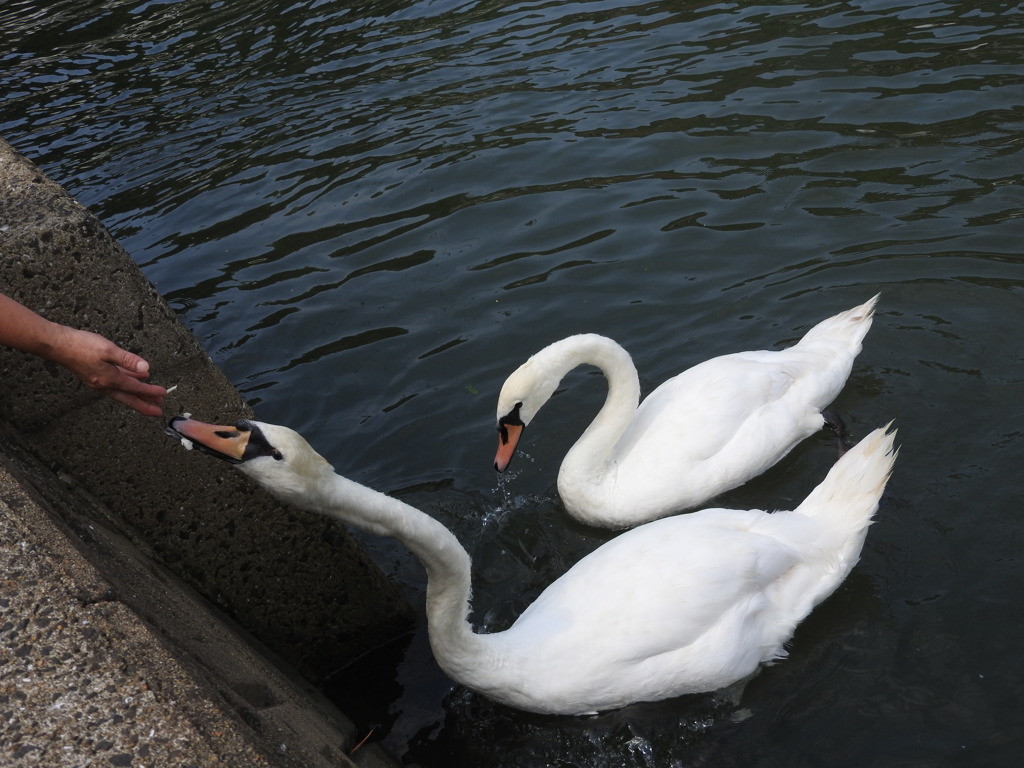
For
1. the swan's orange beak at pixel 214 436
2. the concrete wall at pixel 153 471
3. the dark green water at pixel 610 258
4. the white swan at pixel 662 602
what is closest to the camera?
the swan's orange beak at pixel 214 436

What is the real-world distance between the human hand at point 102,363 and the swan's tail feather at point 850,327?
3604 mm

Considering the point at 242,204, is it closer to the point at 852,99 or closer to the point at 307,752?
the point at 852,99

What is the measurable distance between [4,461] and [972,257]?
17.4 feet

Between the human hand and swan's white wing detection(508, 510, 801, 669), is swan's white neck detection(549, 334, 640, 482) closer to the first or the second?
swan's white wing detection(508, 510, 801, 669)

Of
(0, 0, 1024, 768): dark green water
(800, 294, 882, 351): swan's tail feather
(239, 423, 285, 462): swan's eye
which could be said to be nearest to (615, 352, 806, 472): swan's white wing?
(800, 294, 882, 351): swan's tail feather

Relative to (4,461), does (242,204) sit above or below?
below

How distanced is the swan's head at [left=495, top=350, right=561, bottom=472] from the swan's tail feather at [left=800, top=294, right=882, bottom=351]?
1.56 metres

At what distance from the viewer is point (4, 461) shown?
314cm

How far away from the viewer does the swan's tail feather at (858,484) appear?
4309 mm

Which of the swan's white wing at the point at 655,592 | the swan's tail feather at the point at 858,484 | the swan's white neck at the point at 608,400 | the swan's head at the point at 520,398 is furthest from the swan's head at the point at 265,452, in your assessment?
the swan's tail feather at the point at 858,484

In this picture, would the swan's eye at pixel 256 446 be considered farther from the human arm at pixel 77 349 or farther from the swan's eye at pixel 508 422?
the swan's eye at pixel 508 422

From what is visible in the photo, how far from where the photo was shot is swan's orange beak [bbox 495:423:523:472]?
4926 millimetres

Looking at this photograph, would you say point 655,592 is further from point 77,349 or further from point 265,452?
point 77,349

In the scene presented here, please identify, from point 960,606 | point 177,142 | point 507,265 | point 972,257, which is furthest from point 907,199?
point 177,142
